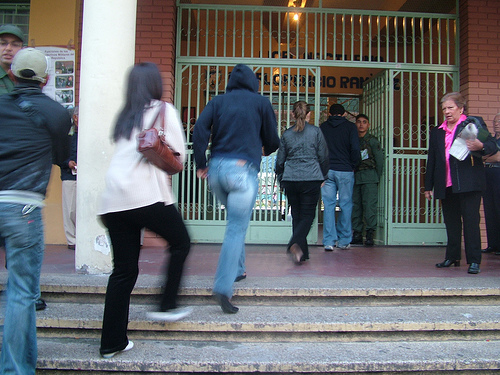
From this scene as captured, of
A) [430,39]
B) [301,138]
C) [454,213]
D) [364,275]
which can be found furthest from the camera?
[430,39]

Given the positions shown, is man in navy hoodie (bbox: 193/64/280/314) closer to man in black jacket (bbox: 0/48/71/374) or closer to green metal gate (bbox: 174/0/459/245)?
man in black jacket (bbox: 0/48/71/374)

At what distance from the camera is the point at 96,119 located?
406cm

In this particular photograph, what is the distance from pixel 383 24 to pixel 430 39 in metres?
0.77

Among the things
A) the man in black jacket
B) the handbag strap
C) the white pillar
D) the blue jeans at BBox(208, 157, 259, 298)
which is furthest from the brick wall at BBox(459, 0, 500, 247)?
the man in black jacket

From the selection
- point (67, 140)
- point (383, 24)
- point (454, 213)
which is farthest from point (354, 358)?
point (383, 24)

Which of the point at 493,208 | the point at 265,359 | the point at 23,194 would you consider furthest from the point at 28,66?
the point at 493,208

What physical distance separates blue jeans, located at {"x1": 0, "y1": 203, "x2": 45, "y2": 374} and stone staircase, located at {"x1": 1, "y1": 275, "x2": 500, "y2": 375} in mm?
386

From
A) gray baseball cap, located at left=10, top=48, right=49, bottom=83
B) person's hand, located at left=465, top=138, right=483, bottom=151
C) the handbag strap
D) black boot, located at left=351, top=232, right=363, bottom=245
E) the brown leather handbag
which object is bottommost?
black boot, located at left=351, top=232, right=363, bottom=245

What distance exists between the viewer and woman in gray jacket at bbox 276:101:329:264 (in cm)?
492

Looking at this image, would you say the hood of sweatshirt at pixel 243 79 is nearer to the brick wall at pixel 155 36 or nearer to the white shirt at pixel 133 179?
the white shirt at pixel 133 179

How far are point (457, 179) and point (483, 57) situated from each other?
289 centimetres

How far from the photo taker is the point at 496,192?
20.1 feet

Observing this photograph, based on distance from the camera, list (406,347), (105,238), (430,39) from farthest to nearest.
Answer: (430,39)
(105,238)
(406,347)

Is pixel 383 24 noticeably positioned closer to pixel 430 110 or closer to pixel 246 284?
pixel 430 110
